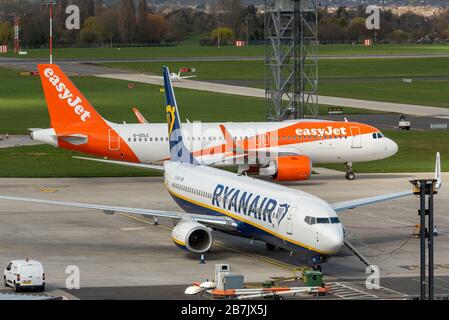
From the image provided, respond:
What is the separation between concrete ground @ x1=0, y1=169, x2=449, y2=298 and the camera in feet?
139

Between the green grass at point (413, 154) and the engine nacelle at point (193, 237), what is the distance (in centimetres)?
4002

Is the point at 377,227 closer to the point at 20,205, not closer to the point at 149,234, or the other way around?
the point at 149,234

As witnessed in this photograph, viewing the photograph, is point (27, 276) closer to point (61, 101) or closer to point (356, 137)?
point (61, 101)

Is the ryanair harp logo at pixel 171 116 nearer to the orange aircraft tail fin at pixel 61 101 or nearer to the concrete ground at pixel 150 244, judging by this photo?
the concrete ground at pixel 150 244

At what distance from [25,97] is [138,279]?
12867cm

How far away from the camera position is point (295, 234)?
41.4m

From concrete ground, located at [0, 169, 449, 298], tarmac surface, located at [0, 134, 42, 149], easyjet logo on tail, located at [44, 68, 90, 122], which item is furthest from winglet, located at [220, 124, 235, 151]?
tarmac surface, located at [0, 134, 42, 149]

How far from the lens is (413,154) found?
9488 cm

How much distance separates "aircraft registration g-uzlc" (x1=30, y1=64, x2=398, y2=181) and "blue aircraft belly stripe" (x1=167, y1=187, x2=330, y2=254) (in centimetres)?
2212

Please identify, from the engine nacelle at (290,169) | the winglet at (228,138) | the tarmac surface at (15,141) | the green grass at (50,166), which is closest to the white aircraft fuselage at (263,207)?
the engine nacelle at (290,169)

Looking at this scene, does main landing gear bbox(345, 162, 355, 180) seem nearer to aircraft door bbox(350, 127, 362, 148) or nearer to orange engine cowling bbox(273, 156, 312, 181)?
aircraft door bbox(350, 127, 362, 148)
